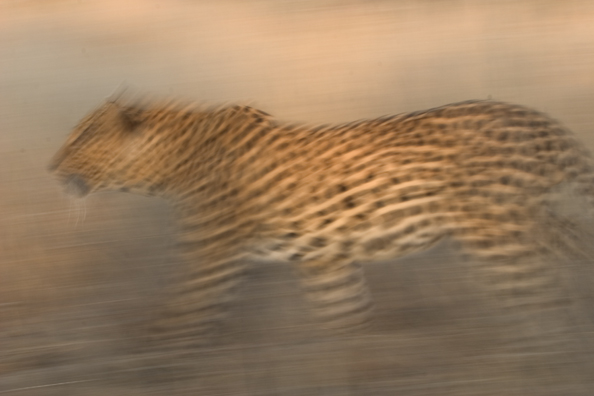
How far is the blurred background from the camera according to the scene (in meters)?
3.87

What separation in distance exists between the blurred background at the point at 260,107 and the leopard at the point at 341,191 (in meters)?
0.27

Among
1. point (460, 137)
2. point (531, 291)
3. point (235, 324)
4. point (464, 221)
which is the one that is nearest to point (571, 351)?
point (531, 291)

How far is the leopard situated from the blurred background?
0.27m

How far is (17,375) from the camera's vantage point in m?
4.00

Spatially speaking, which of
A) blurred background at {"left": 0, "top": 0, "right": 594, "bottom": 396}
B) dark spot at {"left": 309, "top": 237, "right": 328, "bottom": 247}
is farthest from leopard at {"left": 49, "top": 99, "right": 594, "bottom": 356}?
blurred background at {"left": 0, "top": 0, "right": 594, "bottom": 396}

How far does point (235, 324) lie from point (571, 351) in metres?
1.59

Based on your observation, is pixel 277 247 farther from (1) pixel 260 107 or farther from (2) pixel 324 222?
(1) pixel 260 107

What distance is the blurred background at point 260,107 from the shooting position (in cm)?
387

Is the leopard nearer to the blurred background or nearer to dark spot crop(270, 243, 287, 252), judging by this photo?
dark spot crop(270, 243, 287, 252)

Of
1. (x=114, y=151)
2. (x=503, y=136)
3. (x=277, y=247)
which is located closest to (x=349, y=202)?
(x=277, y=247)

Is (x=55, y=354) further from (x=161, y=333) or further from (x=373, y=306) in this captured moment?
(x=373, y=306)

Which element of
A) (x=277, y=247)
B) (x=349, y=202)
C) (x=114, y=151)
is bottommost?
(x=277, y=247)

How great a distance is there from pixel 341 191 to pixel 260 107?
144 inches

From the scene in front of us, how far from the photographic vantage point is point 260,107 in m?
7.62
